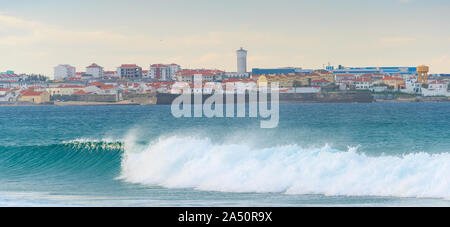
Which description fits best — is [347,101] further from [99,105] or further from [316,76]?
[99,105]

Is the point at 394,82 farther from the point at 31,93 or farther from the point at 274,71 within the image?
the point at 31,93

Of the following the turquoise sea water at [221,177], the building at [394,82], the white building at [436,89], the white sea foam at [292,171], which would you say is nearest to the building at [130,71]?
the building at [394,82]

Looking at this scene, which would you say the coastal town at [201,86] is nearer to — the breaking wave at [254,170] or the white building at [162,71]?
the white building at [162,71]

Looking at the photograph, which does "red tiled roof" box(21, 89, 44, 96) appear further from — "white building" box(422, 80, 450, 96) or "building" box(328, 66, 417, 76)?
"white building" box(422, 80, 450, 96)

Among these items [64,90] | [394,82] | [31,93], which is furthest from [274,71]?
[31,93]

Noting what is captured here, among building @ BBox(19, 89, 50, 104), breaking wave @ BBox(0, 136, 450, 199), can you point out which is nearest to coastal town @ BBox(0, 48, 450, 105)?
building @ BBox(19, 89, 50, 104)

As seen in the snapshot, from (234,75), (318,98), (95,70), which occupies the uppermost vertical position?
(95,70)
